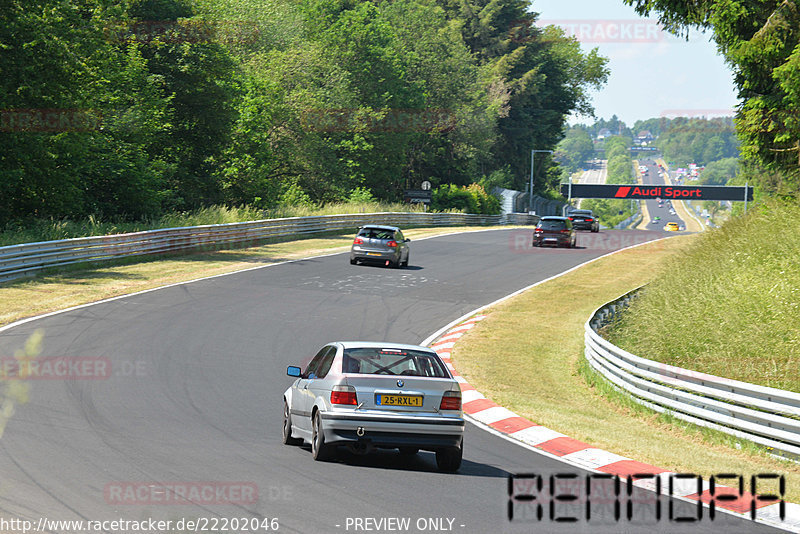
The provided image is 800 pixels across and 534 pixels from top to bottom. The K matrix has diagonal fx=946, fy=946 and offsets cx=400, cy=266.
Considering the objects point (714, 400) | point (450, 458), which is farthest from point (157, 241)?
point (450, 458)

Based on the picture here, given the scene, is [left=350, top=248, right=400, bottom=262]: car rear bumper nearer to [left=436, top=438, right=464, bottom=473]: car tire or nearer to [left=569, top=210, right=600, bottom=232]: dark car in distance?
[left=436, top=438, right=464, bottom=473]: car tire

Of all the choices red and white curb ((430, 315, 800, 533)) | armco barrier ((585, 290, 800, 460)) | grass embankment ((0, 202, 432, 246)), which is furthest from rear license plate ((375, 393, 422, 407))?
grass embankment ((0, 202, 432, 246))


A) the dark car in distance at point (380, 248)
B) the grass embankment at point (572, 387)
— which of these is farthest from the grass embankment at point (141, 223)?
the grass embankment at point (572, 387)

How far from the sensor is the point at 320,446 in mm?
10164

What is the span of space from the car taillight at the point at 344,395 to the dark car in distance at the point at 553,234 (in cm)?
3762

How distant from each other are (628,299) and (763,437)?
613 inches

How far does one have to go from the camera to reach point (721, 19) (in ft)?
85.7

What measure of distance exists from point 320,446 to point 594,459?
3458mm

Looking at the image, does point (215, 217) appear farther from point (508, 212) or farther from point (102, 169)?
point (508, 212)

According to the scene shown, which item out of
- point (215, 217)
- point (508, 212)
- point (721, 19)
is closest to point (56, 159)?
point (215, 217)

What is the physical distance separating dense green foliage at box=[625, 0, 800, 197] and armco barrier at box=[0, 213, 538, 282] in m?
18.1

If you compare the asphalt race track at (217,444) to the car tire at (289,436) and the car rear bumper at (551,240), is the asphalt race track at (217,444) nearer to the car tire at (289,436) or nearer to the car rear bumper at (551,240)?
the car tire at (289,436)

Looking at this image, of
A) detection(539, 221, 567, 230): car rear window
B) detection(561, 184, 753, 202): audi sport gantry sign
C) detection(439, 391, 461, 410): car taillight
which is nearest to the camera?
detection(439, 391, 461, 410): car taillight

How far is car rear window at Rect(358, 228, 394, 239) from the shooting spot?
35656 mm
